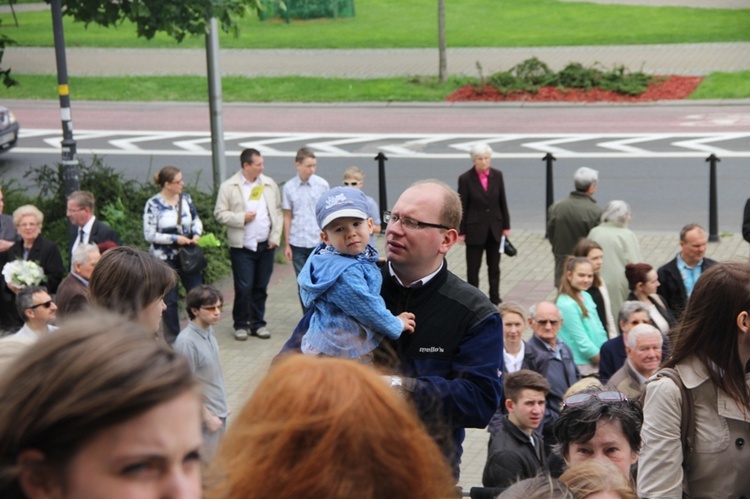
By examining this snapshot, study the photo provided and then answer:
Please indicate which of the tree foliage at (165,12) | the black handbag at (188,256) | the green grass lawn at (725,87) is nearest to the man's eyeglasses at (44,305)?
the black handbag at (188,256)

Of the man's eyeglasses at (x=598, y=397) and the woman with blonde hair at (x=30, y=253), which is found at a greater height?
the man's eyeglasses at (x=598, y=397)

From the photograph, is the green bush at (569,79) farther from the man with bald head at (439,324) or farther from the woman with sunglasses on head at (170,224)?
the man with bald head at (439,324)

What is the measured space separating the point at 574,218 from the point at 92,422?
11.0 m

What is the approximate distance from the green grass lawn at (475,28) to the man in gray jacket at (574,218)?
2490 centimetres

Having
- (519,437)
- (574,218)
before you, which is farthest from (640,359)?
(574,218)

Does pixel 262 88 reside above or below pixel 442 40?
below

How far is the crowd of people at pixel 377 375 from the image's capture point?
1.76 m

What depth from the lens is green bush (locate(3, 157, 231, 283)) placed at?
1419 cm

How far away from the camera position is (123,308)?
471cm

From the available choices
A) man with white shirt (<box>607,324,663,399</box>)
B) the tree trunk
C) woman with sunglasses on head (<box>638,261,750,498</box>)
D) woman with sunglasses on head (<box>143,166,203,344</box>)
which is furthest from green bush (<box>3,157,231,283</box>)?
the tree trunk

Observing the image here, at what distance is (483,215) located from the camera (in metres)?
13.5

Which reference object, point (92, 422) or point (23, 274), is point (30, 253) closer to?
point (23, 274)

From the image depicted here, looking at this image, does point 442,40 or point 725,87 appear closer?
point 725,87

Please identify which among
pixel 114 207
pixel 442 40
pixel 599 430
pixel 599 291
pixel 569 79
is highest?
pixel 442 40
